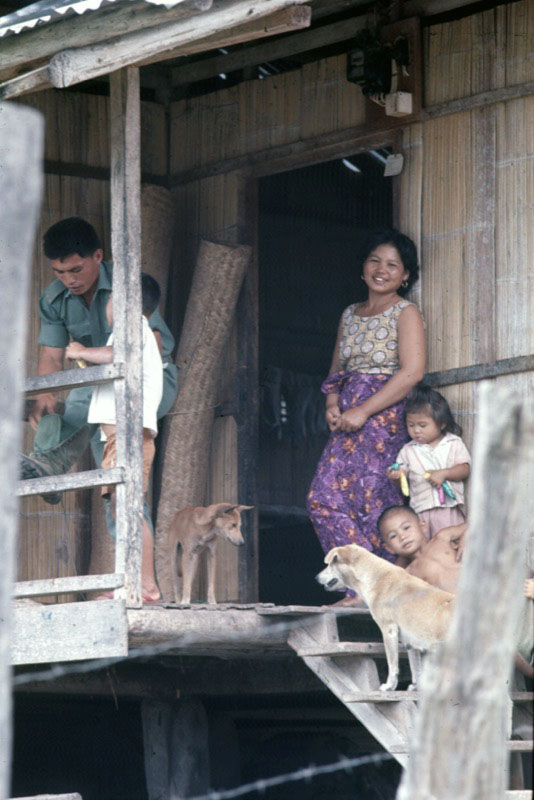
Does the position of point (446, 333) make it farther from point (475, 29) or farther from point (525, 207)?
point (475, 29)

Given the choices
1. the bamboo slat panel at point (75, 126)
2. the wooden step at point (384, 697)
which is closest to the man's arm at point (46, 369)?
the bamboo slat panel at point (75, 126)

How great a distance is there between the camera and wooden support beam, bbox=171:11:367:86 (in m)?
9.40

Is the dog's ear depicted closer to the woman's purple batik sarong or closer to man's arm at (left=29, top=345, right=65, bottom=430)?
the woman's purple batik sarong

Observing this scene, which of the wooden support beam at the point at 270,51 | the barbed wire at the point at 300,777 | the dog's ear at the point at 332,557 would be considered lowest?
the barbed wire at the point at 300,777

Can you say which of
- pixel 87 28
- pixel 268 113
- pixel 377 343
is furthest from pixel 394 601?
pixel 268 113

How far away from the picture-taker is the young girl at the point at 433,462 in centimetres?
827

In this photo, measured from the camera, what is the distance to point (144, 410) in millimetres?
8070

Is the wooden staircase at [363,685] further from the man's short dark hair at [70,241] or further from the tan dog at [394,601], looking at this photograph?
the man's short dark hair at [70,241]

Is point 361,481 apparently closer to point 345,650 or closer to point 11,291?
point 345,650

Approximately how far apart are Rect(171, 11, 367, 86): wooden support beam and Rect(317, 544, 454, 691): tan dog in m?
3.21

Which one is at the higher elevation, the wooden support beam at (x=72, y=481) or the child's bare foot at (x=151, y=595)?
the wooden support beam at (x=72, y=481)

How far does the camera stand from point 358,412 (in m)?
8.57

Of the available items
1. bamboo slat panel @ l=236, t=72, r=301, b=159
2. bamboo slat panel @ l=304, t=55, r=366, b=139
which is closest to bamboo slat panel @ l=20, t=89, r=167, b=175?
bamboo slat panel @ l=236, t=72, r=301, b=159

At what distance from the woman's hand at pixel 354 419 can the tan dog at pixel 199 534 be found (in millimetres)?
661
